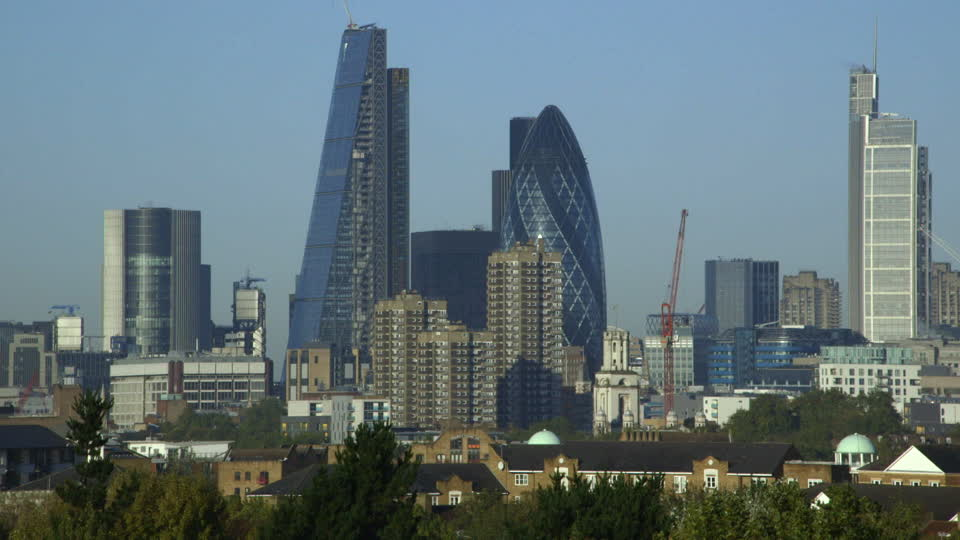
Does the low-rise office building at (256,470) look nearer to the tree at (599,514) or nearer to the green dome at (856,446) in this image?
the green dome at (856,446)

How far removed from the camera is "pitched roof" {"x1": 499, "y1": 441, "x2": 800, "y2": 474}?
14225 cm

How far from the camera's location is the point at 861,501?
60688 mm

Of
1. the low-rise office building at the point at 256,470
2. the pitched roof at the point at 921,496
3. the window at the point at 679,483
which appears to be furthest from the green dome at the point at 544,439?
the pitched roof at the point at 921,496

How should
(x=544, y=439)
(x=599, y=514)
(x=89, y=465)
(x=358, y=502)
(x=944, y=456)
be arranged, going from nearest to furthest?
(x=599, y=514) → (x=358, y=502) → (x=89, y=465) → (x=944, y=456) → (x=544, y=439)

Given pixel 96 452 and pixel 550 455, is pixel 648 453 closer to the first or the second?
pixel 550 455

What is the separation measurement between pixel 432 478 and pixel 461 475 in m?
5.10

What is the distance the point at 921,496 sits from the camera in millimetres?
115750

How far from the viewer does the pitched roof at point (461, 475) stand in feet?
460

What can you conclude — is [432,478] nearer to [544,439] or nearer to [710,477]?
[710,477]

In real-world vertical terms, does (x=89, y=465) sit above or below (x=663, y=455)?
above

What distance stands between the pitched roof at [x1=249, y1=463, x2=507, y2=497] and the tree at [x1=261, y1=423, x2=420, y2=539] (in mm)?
56464

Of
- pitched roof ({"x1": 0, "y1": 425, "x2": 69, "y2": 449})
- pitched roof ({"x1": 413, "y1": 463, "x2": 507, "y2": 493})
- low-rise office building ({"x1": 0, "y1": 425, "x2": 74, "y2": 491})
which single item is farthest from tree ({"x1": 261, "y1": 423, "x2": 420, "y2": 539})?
pitched roof ({"x1": 413, "y1": 463, "x2": 507, "y2": 493})

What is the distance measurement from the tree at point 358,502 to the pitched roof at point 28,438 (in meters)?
62.5

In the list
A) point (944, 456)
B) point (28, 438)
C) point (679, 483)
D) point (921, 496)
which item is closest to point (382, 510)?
point (921, 496)
